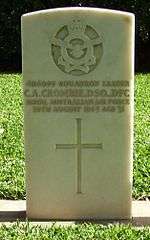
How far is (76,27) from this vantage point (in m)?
4.83

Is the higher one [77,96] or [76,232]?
[77,96]

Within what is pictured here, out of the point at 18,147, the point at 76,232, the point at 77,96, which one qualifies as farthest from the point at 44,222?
the point at 18,147

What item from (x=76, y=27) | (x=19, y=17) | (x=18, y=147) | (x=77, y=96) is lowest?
(x=18, y=147)

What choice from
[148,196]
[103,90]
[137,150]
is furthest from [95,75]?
[137,150]

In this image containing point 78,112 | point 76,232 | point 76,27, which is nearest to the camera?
point 76,232

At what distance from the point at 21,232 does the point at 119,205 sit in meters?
0.87

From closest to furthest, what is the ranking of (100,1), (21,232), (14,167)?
(21,232), (14,167), (100,1)

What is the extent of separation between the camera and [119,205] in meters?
5.06

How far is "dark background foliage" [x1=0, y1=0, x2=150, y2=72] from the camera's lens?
2019 cm

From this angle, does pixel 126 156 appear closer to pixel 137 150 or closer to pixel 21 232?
pixel 21 232

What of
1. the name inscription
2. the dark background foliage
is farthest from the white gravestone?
the dark background foliage

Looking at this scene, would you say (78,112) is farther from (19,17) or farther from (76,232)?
(19,17)

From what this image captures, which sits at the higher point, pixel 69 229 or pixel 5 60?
pixel 5 60

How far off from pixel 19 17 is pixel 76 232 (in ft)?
54.2
